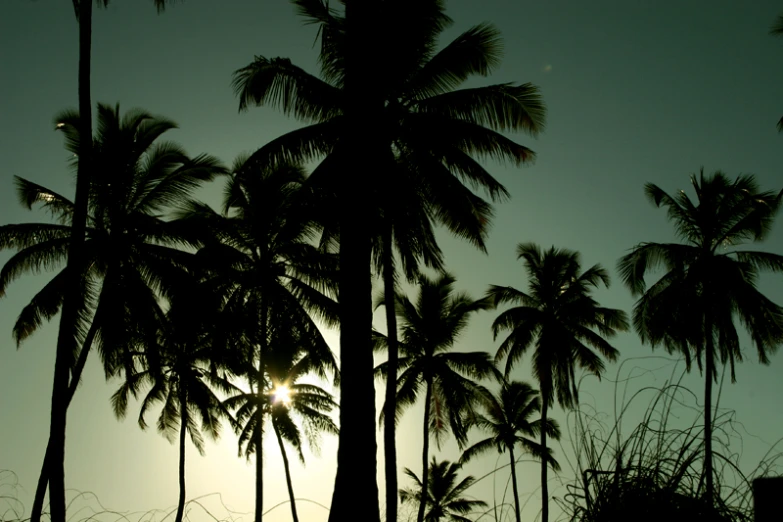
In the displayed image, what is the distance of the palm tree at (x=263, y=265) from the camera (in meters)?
18.8

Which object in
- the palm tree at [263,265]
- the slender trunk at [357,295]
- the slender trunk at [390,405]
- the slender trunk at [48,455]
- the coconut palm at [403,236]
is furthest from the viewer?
the palm tree at [263,265]

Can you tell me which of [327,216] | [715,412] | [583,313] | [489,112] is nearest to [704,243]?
[583,313]

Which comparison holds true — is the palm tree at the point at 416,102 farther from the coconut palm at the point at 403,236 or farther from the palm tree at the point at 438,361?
the palm tree at the point at 438,361

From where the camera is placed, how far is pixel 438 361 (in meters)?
25.0

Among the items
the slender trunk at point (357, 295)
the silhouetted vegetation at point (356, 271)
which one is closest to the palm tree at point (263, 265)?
the silhouetted vegetation at point (356, 271)

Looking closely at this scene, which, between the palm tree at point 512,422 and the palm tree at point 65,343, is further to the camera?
the palm tree at point 512,422

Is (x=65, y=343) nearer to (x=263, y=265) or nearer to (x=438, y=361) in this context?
(x=263, y=265)

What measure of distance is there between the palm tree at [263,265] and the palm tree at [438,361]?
608cm

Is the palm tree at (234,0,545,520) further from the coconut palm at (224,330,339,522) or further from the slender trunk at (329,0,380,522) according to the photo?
the coconut palm at (224,330,339,522)

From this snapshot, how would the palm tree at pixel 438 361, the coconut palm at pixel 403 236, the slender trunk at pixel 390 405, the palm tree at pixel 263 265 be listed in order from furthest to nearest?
the palm tree at pixel 438 361
the palm tree at pixel 263 265
the slender trunk at pixel 390 405
the coconut palm at pixel 403 236

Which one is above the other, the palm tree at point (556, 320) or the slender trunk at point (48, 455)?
the palm tree at point (556, 320)

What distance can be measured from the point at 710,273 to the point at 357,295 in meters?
16.6

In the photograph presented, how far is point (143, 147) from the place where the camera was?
16562mm

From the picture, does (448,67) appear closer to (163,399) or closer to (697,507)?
(697,507)
